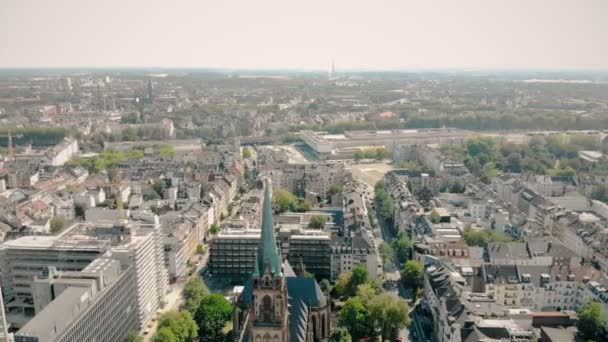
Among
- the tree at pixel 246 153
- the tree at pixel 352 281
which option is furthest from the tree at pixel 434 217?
the tree at pixel 246 153

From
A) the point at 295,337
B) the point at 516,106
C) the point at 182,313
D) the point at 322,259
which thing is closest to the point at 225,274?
the point at 322,259

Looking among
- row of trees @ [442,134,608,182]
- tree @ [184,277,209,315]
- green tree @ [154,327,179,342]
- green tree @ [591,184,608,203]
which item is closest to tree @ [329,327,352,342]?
green tree @ [154,327,179,342]

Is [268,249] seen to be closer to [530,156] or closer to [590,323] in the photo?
[590,323]

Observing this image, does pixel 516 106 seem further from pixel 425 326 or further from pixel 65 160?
pixel 425 326

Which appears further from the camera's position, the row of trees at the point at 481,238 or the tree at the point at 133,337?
the row of trees at the point at 481,238

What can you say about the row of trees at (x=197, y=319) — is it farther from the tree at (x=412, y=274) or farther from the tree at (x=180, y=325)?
the tree at (x=412, y=274)

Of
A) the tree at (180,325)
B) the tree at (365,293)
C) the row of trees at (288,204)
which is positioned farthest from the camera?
the row of trees at (288,204)

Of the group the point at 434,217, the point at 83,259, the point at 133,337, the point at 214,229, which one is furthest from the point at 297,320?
the point at 214,229

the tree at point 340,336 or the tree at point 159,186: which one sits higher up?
the tree at point 159,186
